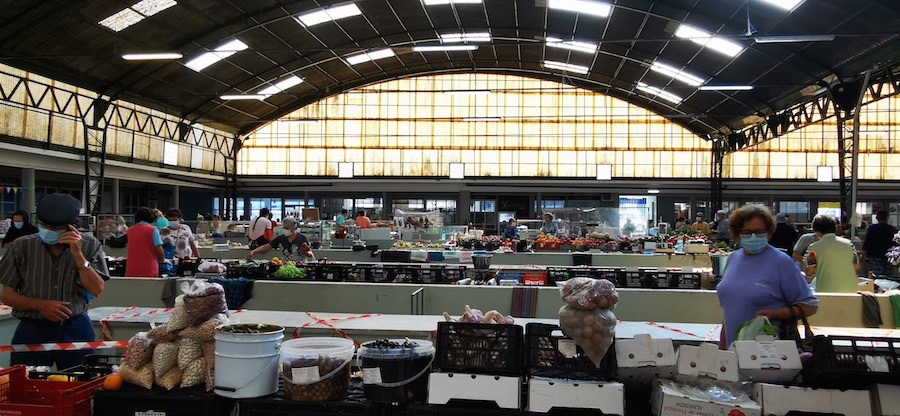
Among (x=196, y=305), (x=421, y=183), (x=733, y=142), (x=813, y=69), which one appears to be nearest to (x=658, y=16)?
(x=813, y=69)

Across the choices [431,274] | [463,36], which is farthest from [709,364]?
[463,36]

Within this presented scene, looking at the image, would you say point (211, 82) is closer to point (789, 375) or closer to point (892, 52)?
point (892, 52)

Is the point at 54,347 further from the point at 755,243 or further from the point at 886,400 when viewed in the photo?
the point at 886,400

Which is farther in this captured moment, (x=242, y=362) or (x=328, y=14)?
(x=328, y=14)

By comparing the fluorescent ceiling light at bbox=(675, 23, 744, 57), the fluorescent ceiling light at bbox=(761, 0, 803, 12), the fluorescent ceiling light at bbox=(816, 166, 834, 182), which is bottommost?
the fluorescent ceiling light at bbox=(816, 166, 834, 182)

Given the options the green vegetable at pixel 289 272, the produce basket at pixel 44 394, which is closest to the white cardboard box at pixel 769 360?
the produce basket at pixel 44 394

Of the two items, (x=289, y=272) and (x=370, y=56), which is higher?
(x=370, y=56)

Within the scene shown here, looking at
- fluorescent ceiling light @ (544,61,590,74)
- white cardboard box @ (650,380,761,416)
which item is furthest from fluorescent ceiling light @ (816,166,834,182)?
white cardboard box @ (650,380,761,416)

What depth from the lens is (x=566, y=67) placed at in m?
25.0

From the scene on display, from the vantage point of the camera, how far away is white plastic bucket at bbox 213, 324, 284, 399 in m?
2.68

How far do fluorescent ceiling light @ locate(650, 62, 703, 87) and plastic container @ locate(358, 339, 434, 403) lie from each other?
65.2 feet

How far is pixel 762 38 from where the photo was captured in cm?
1130

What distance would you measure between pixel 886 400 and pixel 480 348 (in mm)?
1626

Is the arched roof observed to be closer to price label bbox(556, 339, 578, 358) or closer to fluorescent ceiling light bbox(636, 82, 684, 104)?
fluorescent ceiling light bbox(636, 82, 684, 104)
